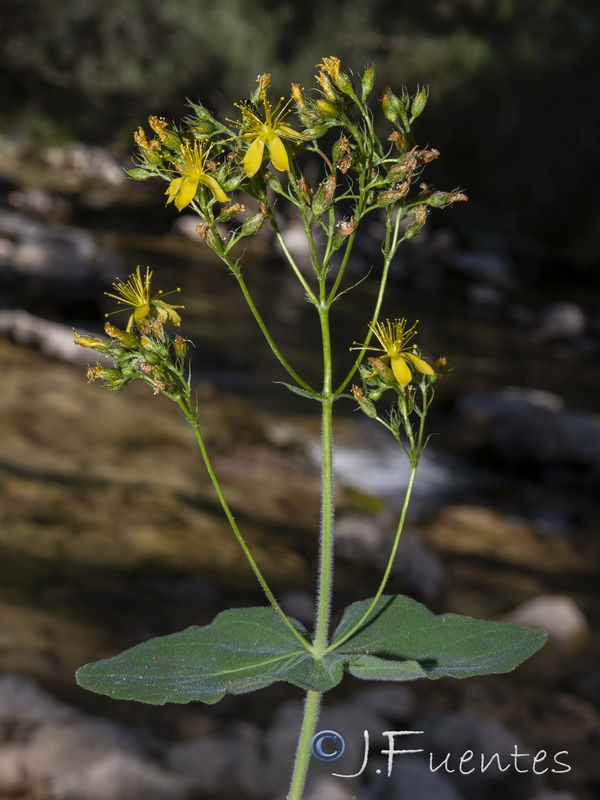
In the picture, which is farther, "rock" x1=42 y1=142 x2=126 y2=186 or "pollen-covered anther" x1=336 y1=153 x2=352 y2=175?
"rock" x1=42 y1=142 x2=126 y2=186

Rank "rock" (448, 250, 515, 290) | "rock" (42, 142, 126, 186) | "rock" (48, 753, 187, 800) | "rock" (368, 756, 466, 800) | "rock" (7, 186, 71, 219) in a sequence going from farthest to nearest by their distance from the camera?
"rock" (42, 142, 126, 186) < "rock" (448, 250, 515, 290) < "rock" (7, 186, 71, 219) < "rock" (368, 756, 466, 800) < "rock" (48, 753, 187, 800)

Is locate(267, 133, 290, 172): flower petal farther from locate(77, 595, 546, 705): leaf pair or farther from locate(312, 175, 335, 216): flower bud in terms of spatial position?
locate(77, 595, 546, 705): leaf pair

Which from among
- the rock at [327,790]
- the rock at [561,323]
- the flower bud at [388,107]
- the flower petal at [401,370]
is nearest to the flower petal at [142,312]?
the flower petal at [401,370]

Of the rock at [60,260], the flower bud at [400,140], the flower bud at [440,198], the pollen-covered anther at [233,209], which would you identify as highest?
the rock at [60,260]

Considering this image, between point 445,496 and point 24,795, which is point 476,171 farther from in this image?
point 24,795

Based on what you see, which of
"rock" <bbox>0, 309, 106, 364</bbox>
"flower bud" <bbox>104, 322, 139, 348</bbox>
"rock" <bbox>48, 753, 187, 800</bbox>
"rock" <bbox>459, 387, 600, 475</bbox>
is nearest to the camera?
"flower bud" <bbox>104, 322, 139, 348</bbox>

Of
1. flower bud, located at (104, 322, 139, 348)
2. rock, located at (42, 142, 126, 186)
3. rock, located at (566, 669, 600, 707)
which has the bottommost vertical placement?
flower bud, located at (104, 322, 139, 348)

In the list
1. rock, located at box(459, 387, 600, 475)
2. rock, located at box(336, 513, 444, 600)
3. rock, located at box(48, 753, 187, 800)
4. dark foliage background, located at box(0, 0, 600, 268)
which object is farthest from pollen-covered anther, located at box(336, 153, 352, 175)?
dark foliage background, located at box(0, 0, 600, 268)

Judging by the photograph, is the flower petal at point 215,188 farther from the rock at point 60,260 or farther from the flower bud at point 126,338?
the rock at point 60,260
